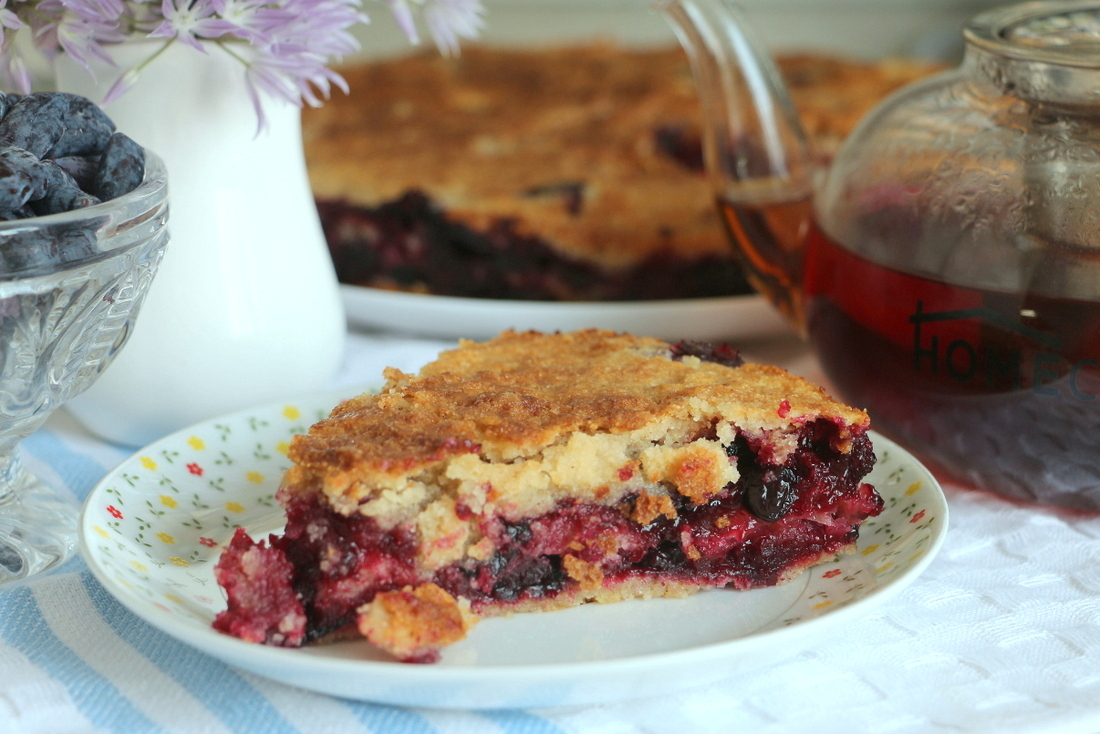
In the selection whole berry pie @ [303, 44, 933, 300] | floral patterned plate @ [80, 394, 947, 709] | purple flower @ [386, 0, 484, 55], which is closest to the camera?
floral patterned plate @ [80, 394, 947, 709]

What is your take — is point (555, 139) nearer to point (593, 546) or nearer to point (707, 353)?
point (707, 353)

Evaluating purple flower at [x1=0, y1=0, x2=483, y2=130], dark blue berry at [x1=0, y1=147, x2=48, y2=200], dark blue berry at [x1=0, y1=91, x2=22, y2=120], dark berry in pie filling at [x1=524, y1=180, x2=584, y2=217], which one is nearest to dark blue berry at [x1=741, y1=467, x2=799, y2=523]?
purple flower at [x1=0, y1=0, x2=483, y2=130]

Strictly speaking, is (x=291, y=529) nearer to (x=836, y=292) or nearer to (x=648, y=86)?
(x=836, y=292)

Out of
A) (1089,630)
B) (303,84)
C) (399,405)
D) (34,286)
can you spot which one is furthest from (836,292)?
(34,286)

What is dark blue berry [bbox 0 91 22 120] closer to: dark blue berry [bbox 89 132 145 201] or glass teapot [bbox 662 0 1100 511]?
dark blue berry [bbox 89 132 145 201]

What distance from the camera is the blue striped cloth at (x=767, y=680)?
1012 mm

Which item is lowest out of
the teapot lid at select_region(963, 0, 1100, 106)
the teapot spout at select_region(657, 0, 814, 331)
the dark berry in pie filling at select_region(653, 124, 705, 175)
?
the dark berry in pie filling at select_region(653, 124, 705, 175)

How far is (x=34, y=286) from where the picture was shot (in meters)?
1.09

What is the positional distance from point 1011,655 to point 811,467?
0.30 meters

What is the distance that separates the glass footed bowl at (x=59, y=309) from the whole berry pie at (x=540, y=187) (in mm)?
1057

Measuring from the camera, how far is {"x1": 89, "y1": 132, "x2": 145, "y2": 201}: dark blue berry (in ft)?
3.93

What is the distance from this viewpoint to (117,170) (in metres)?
1.21

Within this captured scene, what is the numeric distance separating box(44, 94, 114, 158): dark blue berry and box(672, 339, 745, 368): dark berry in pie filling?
77 centimetres

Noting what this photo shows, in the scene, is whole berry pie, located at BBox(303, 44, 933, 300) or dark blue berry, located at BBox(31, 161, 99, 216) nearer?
dark blue berry, located at BBox(31, 161, 99, 216)
